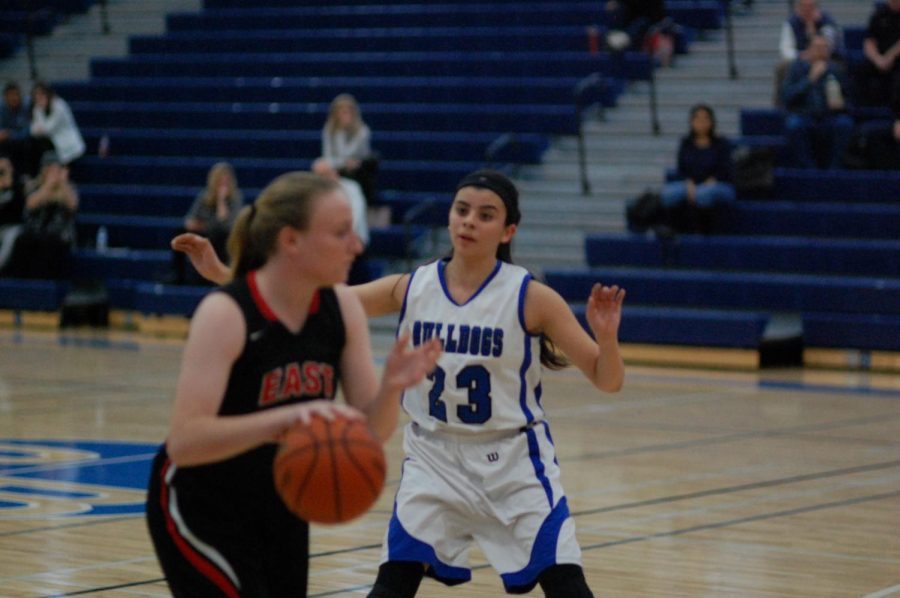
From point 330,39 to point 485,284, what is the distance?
1568 centimetres

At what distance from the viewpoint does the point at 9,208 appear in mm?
17547

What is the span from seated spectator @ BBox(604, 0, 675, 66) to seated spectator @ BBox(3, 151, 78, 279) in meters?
6.10

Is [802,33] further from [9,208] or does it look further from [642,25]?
[9,208]

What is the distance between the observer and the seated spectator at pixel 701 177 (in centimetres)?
1453

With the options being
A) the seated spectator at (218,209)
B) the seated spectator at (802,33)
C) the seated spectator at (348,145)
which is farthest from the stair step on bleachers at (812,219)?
the seated spectator at (218,209)

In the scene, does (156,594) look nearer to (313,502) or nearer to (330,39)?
(313,502)

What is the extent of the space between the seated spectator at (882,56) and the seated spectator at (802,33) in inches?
11.7

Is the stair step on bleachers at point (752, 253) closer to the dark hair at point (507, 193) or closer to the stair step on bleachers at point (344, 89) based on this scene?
the stair step on bleachers at point (344, 89)

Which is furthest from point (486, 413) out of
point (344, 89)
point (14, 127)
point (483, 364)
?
point (14, 127)

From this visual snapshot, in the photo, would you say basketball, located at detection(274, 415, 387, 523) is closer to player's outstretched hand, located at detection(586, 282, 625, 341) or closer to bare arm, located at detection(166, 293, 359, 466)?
bare arm, located at detection(166, 293, 359, 466)

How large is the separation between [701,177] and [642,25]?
381 cm

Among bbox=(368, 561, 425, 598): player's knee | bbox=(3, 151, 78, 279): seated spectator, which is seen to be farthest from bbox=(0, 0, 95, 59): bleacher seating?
bbox=(368, 561, 425, 598): player's knee

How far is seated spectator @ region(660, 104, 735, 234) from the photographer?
1453 centimetres

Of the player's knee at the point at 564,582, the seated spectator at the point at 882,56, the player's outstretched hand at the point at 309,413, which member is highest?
the seated spectator at the point at 882,56
